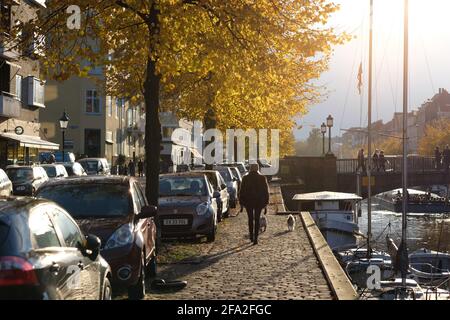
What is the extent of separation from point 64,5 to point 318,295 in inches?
291

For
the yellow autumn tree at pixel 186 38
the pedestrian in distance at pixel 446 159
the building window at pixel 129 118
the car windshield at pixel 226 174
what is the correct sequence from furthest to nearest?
1. the building window at pixel 129 118
2. the pedestrian in distance at pixel 446 159
3. the car windshield at pixel 226 174
4. the yellow autumn tree at pixel 186 38

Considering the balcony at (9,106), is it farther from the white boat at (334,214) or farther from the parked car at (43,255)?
the parked car at (43,255)

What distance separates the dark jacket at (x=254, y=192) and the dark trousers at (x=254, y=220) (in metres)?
0.11

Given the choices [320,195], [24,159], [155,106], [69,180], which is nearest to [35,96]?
[24,159]

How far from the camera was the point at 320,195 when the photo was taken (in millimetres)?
45031

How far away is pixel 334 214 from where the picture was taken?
44.2m

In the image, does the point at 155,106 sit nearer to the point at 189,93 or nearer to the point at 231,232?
the point at 231,232

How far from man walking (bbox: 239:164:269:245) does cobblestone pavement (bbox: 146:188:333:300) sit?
0.56m

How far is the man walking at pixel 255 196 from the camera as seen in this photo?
1873cm

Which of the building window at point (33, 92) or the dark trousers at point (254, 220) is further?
the building window at point (33, 92)

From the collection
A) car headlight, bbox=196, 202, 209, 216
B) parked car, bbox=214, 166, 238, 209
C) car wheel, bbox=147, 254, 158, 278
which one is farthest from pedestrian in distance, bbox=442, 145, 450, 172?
car wheel, bbox=147, 254, 158, 278

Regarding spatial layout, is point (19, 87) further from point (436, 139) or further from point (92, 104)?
point (436, 139)

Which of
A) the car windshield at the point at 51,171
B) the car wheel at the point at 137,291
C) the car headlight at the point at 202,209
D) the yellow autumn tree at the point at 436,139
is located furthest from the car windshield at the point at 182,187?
the yellow autumn tree at the point at 436,139

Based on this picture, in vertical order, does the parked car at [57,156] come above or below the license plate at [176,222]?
above
